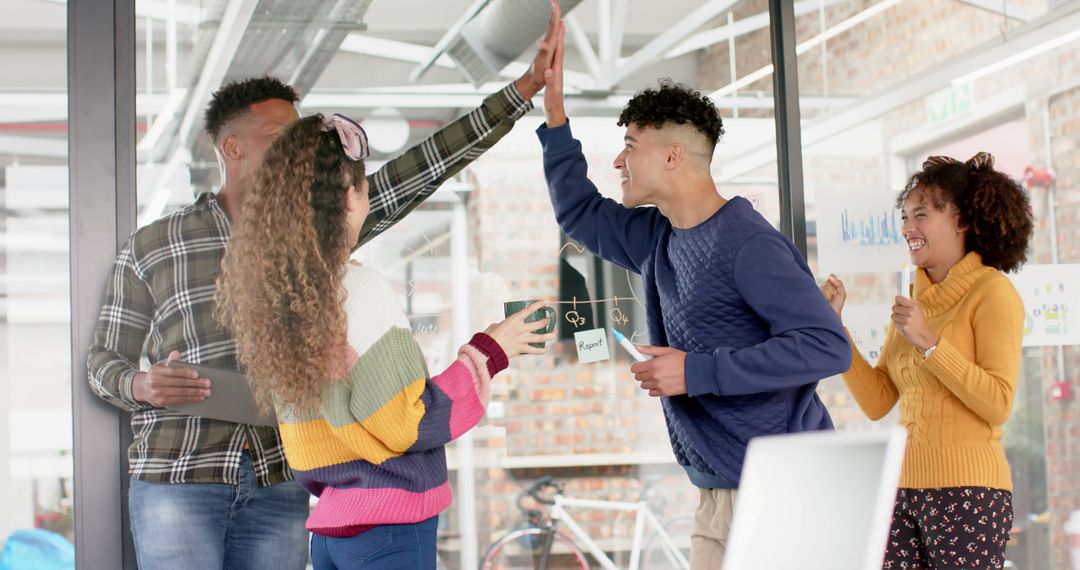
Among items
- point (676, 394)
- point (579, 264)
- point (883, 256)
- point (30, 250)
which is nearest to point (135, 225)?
point (30, 250)

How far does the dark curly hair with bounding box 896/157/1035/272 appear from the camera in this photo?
275 centimetres

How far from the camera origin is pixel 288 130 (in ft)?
6.70

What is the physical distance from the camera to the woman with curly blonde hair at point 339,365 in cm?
189

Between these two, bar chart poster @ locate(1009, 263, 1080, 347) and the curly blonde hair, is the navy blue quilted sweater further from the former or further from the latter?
bar chart poster @ locate(1009, 263, 1080, 347)

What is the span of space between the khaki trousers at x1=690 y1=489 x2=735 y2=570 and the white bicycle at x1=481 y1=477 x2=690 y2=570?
0.55 m

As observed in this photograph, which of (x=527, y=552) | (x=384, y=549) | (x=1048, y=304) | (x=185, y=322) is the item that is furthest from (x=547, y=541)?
(x=1048, y=304)

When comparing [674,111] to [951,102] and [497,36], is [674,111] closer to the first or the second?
[497,36]

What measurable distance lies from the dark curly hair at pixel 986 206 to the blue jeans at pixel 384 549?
1643mm

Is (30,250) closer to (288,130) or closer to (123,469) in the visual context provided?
(123,469)

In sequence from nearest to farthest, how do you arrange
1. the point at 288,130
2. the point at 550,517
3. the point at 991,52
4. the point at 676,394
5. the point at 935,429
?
the point at 288,130 → the point at 676,394 → the point at 935,429 → the point at 550,517 → the point at 991,52

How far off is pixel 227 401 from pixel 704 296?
1043 millimetres

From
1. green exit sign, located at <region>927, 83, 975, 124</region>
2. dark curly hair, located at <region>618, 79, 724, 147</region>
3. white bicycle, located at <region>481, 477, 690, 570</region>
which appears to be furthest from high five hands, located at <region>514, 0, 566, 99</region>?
green exit sign, located at <region>927, 83, 975, 124</region>

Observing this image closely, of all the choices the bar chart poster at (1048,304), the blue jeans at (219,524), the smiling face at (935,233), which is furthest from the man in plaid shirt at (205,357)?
the bar chart poster at (1048,304)

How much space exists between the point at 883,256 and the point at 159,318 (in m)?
2.05
